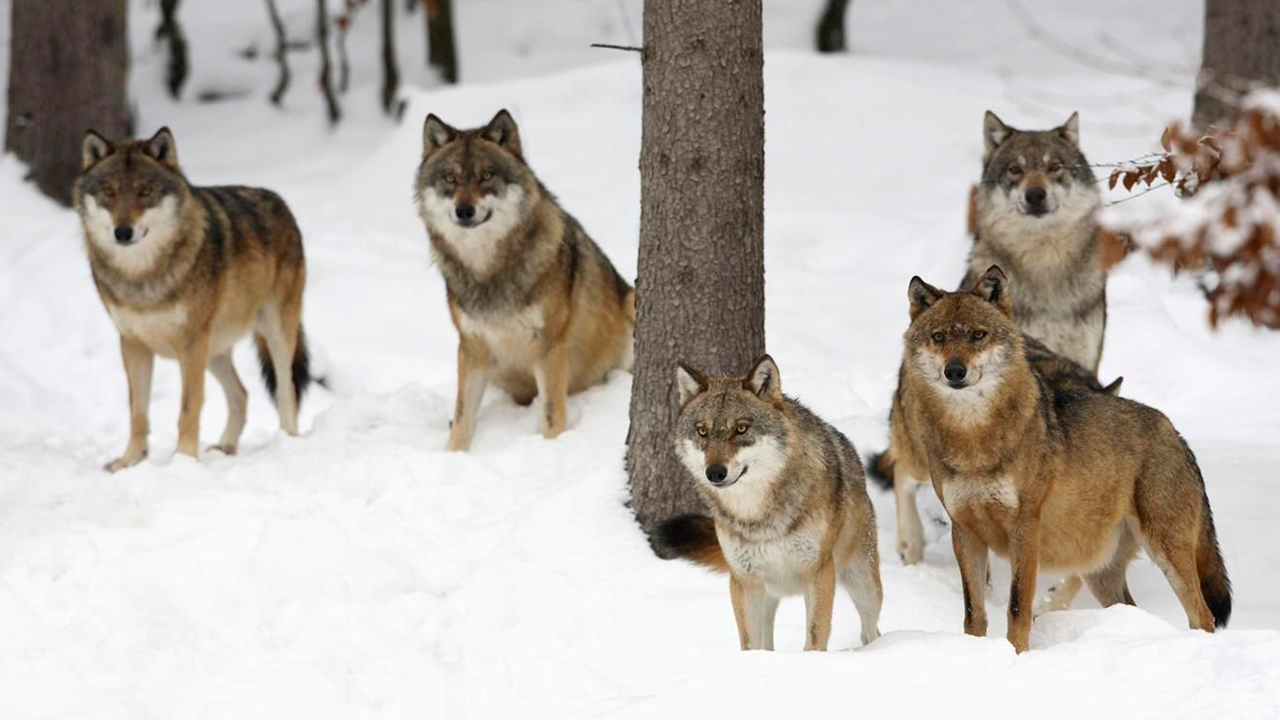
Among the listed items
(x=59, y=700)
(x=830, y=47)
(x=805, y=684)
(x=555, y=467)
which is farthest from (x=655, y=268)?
(x=830, y=47)

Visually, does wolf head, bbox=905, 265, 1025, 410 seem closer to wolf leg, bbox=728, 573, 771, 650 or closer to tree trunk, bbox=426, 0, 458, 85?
wolf leg, bbox=728, 573, 771, 650

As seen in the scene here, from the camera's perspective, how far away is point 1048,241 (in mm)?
7656

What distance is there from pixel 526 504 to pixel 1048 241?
3.07m

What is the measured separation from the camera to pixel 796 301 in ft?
38.5

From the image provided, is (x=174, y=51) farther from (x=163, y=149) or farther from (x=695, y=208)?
(x=695, y=208)

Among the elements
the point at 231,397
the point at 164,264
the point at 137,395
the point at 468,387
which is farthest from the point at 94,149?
the point at 468,387

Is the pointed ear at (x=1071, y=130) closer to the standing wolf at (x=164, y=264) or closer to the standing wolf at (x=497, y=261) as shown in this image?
the standing wolf at (x=497, y=261)

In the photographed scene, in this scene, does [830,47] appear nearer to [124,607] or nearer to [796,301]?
[796,301]

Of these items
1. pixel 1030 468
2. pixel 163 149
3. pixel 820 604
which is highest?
pixel 163 149

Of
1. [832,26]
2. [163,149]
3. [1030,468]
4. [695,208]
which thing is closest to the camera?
[1030,468]

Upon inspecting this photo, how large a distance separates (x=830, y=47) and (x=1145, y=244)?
55.3 feet

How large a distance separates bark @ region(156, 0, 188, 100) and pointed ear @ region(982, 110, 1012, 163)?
1509 cm

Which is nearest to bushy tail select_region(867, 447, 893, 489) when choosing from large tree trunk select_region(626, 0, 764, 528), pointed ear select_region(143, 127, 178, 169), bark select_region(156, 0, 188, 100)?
large tree trunk select_region(626, 0, 764, 528)

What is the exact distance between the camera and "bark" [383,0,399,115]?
19.0 m
